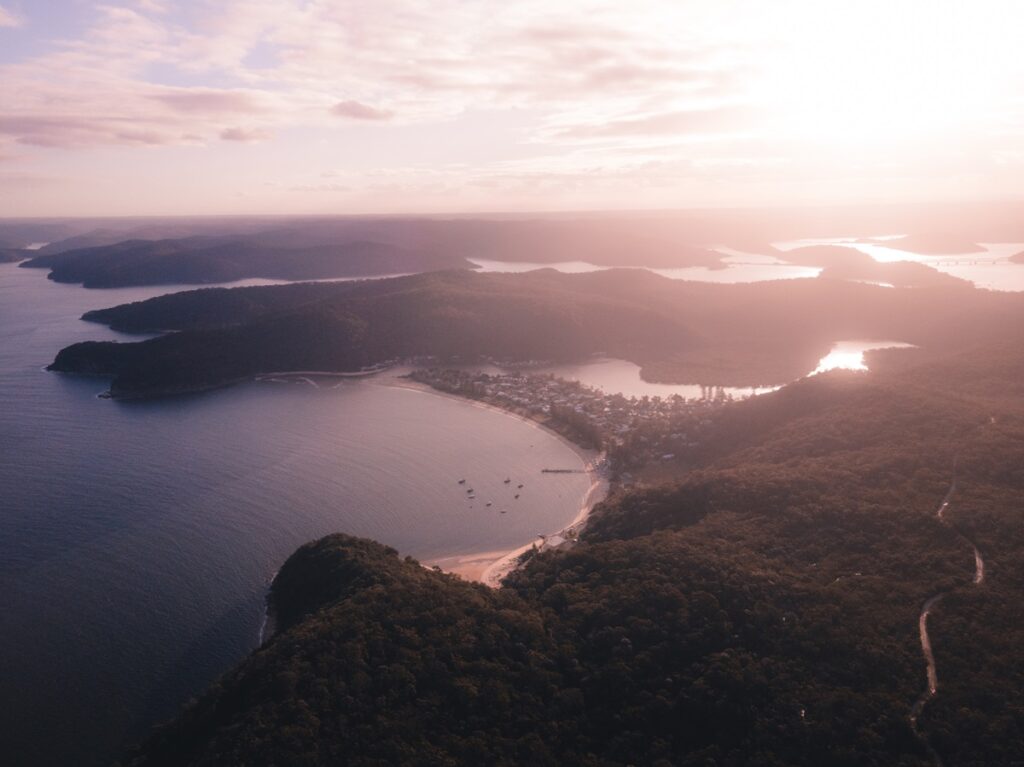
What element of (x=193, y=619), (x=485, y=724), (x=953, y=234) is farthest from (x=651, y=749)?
(x=953, y=234)

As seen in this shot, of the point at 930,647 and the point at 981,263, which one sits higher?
the point at 981,263

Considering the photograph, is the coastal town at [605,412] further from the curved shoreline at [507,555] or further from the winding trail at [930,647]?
the winding trail at [930,647]

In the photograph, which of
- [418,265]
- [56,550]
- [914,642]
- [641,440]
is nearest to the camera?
[914,642]

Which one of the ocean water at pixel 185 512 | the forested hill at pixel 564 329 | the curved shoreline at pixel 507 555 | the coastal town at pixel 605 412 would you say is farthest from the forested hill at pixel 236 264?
the curved shoreline at pixel 507 555

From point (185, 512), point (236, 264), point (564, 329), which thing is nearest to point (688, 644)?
point (185, 512)

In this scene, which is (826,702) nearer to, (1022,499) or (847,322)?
(1022,499)

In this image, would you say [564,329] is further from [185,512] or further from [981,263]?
[981,263]

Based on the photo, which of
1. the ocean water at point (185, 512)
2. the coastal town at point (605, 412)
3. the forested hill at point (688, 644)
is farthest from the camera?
the coastal town at point (605, 412)
